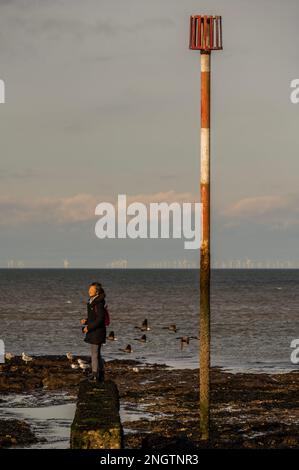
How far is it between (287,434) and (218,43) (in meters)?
10.0

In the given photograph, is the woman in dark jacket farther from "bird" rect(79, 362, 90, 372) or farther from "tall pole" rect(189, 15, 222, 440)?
"bird" rect(79, 362, 90, 372)

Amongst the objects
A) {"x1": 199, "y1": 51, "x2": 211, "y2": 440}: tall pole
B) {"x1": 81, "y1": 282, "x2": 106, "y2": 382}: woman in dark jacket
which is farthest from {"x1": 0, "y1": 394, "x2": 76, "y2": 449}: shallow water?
{"x1": 81, "y1": 282, "x2": 106, "y2": 382}: woman in dark jacket

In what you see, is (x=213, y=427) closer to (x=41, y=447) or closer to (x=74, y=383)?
(x=41, y=447)

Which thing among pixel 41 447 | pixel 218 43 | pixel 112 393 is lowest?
pixel 41 447

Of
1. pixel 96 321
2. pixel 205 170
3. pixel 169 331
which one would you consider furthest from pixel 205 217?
pixel 169 331

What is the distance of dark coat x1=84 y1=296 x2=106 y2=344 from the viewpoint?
66.1ft

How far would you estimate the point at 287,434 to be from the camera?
2486 centimetres

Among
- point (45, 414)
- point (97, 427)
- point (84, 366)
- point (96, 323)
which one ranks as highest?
point (96, 323)

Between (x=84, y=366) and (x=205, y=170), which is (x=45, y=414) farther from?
(x=84, y=366)

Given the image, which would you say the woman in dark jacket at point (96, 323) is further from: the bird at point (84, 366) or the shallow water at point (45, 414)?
the bird at point (84, 366)

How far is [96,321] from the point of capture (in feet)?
66.5

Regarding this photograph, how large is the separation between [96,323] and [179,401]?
12514 millimetres

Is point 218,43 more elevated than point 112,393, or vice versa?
point 218,43
